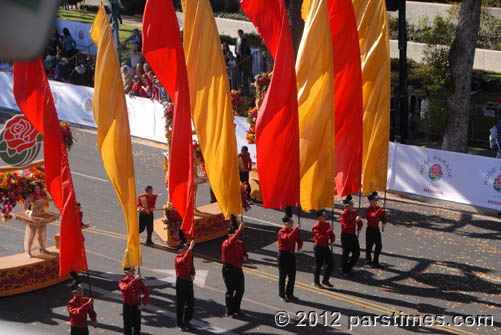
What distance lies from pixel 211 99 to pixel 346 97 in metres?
3.47

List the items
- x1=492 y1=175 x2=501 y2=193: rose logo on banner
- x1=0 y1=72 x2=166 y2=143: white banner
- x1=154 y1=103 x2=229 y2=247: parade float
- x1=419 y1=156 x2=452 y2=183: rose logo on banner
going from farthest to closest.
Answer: x1=0 y1=72 x2=166 y2=143: white banner
x1=419 y1=156 x2=452 y2=183: rose logo on banner
x1=492 y1=175 x2=501 y2=193: rose logo on banner
x1=154 y1=103 x2=229 y2=247: parade float

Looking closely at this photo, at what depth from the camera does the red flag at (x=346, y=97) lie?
1386cm

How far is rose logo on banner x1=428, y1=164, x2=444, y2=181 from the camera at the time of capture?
62.4ft

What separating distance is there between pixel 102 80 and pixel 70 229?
96.1 inches

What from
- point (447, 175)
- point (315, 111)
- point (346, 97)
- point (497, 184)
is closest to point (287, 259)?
point (315, 111)

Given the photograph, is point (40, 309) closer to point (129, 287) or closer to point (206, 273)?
point (129, 287)

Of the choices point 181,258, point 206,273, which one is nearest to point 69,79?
point 206,273

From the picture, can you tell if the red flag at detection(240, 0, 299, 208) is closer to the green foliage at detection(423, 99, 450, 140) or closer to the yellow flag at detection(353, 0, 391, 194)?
the yellow flag at detection(353, 0, 391, 194)

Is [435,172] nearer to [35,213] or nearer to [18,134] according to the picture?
[35,213]

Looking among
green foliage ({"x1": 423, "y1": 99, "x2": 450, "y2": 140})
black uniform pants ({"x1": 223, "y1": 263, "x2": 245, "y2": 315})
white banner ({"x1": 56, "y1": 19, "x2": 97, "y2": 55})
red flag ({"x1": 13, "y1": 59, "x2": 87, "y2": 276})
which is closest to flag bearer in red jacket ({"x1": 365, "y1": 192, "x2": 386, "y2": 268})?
black uniform pants ({"x1": 223, "y1": 263, "x2": 245, "y2": 315})

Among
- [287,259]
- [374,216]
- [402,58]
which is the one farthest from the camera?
[402,58]

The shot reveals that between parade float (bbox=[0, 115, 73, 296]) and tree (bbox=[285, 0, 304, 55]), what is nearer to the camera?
parade float (bbox=[0, 115, 73, 296])

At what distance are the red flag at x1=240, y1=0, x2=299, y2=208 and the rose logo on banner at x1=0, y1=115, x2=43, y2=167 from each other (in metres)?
4.54

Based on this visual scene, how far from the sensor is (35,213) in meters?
13.2
